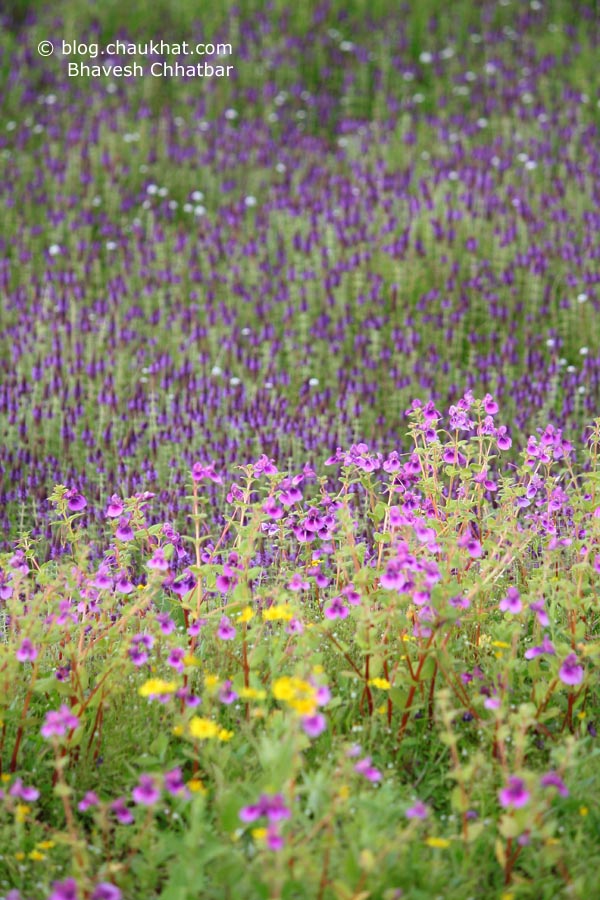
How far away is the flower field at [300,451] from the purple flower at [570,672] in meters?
0.02

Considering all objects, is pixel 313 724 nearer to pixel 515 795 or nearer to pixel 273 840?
pixel 273 840

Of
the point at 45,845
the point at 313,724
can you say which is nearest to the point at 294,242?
the point at 45,845

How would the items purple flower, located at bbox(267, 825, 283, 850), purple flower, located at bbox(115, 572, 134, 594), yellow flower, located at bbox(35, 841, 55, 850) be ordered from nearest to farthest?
purple flower, located at bbox(267, 825, 283, 850)
yellow flower, located at bbox(35, 841, 55, 850)
purple flower, located at bbox(115, 572, 134, 594)

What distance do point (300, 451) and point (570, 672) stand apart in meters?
2.59

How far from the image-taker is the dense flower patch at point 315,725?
2086 mm

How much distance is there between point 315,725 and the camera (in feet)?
6.32

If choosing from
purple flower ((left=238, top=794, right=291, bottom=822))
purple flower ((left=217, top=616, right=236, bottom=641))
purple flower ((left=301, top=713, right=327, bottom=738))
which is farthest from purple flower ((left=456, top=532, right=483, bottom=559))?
purple flower ((left=238, top=794, right=291, bottom=822))

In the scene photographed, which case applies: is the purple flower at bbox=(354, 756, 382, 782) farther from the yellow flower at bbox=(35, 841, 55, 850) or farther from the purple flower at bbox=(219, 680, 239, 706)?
the yellow flower at bbox=(35, 841, 55, 850)

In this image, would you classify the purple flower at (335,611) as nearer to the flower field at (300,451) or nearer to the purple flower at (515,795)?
the flower field at (300,451)

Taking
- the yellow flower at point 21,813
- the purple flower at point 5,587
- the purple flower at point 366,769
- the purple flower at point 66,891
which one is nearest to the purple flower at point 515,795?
the purple flower at point 366,769

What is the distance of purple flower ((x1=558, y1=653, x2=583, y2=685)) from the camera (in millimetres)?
2414

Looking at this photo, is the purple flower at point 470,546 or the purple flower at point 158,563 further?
the purple flower at point 470,546

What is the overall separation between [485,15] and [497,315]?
19.0ft

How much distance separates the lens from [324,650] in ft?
10.2
